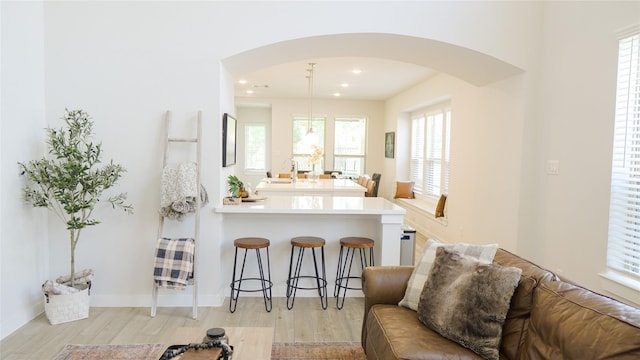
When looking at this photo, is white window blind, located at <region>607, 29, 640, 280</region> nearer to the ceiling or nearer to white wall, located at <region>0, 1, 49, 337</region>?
the ceiling

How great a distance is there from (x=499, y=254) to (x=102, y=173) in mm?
2975

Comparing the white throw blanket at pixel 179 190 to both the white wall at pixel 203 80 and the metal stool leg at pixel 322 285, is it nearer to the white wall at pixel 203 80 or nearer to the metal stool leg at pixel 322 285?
the white wall at pixel 203 80

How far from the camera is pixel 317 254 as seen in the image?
4160 mm

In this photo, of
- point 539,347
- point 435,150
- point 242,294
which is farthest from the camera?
point 435,150

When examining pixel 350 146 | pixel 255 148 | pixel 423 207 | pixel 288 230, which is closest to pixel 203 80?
pixel 288 230

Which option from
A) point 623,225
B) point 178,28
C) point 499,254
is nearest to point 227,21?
point 178,28

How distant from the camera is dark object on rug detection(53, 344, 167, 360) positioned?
112 inches

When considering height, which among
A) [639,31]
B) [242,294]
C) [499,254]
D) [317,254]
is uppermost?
[639,31]

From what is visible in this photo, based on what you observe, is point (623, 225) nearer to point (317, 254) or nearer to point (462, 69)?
point (462, 69)

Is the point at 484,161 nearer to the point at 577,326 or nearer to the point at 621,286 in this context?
the point at 621,286

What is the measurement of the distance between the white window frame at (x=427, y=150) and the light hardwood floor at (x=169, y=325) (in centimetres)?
365

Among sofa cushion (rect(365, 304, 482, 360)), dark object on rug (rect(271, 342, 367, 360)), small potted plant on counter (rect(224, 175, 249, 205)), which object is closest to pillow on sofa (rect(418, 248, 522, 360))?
sofa cushion (rect(365, 304, 482, 360))

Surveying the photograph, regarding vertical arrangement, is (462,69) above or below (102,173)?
above

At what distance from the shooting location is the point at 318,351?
117 inches
